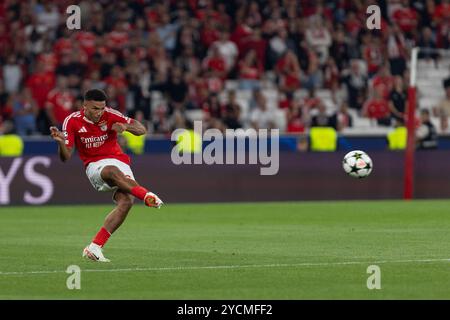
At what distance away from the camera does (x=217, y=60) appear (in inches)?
1231

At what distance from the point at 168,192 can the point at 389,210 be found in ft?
16.9

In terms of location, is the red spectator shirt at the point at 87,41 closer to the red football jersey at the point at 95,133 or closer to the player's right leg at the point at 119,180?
the red football jersey at the point at 95,133

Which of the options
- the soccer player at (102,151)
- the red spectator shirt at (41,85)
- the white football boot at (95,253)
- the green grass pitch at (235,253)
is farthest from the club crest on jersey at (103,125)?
the red spectator shirt at (41,85)

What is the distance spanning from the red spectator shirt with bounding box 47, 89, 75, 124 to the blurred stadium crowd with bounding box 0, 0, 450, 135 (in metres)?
0.02

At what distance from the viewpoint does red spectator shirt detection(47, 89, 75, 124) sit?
93.2 ft

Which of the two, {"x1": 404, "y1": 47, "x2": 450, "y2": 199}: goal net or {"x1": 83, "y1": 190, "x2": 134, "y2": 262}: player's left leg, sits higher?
{"x1": 404, "y1": 47, "x2": 450, "y2": 199}: goal net

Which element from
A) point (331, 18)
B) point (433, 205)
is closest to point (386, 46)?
point (331, 18)

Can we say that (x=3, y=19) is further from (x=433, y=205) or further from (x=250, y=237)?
(x=250, y=237)

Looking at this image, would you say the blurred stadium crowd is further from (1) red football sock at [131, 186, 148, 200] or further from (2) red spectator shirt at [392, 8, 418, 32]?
(1) red football sock at [131, 186, 148, 200]

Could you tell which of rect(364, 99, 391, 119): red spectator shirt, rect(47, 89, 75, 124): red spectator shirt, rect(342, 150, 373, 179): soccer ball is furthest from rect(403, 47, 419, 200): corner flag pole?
rect(342, 150, 373, 179): soccer ball

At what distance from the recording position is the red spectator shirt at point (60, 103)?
28.4 metres

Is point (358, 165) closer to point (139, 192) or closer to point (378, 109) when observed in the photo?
point (139, 192)
